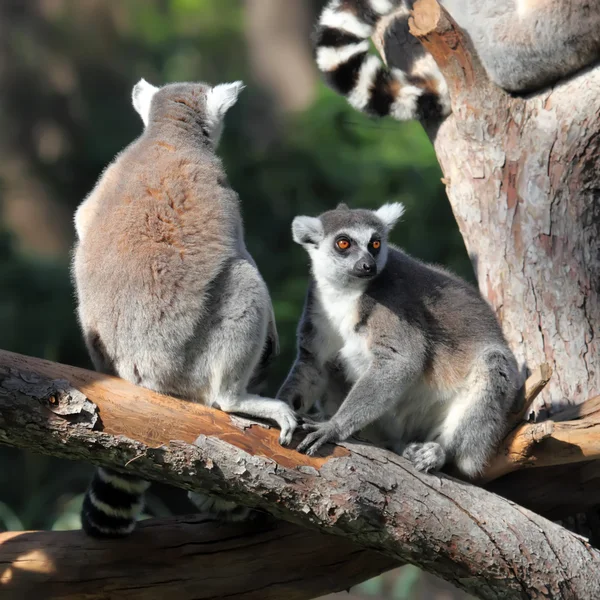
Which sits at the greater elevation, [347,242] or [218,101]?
[218,101]

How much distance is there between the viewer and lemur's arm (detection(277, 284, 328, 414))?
398 centimetres

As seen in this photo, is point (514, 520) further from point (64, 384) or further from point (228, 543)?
point (64, 384)

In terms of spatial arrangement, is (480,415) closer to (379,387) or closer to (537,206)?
(379,387)

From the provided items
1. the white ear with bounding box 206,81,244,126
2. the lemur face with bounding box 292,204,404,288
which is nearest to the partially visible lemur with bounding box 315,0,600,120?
the lemur face with bounding box 292,204,404,288

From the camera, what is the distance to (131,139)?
10484mm

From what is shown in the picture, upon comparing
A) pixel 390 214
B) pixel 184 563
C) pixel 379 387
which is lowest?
pixel 184 563

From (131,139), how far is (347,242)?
7.13 m

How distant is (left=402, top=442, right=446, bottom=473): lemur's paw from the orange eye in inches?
39.3

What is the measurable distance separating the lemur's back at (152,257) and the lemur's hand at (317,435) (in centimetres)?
60

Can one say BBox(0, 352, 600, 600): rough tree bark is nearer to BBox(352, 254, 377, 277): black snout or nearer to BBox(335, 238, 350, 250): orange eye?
BBox(352, 254, 377, 277): black snout

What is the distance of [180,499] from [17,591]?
4.59 m

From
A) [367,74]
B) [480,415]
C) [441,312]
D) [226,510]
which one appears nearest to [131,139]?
[367,74]

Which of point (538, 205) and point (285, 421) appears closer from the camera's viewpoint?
point (285, 421)

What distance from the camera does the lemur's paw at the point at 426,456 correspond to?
11.6ft
